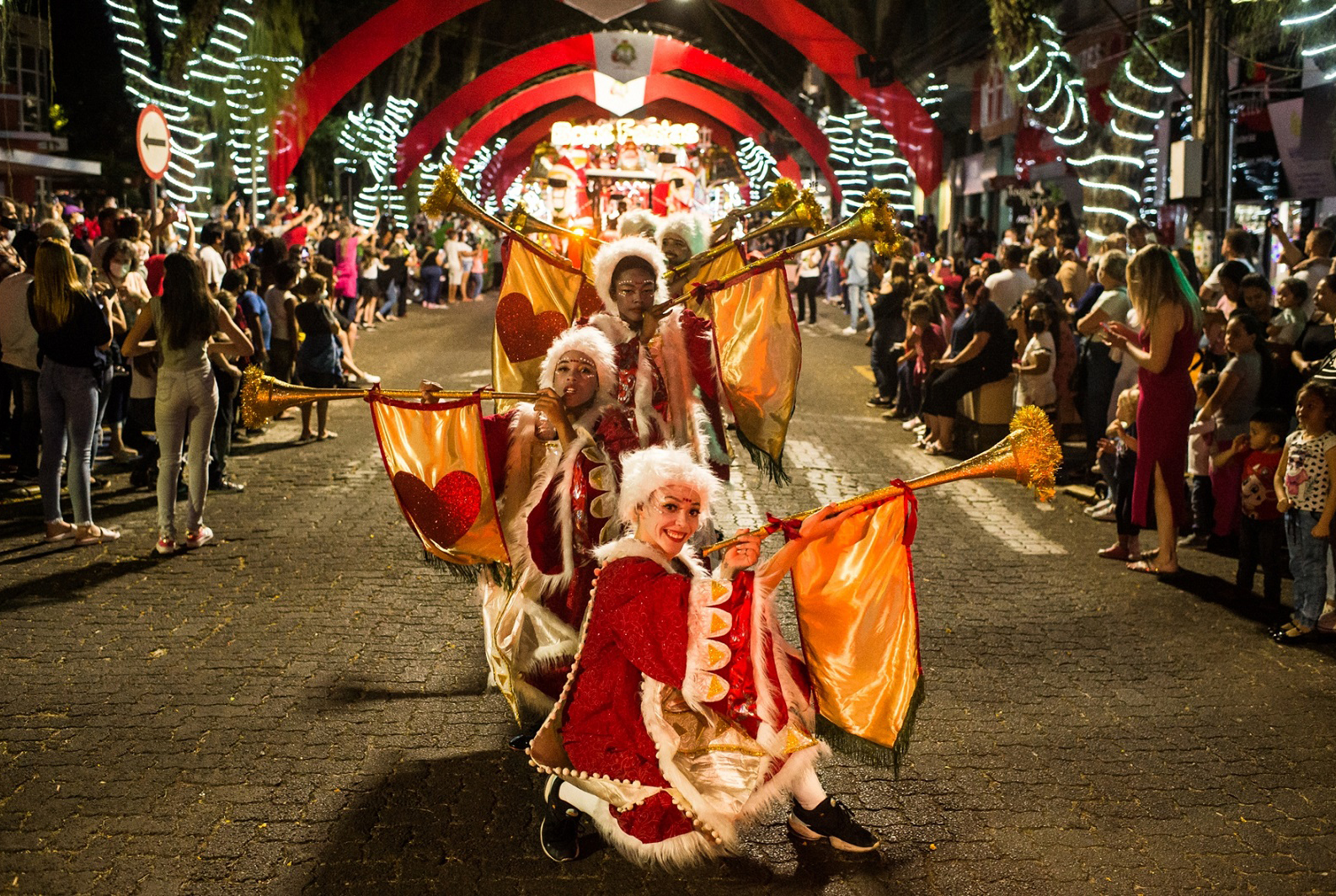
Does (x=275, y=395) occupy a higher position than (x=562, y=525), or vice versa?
(x=275, y=395)

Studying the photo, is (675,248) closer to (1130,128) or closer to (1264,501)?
(1264,501)

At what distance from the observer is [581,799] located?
4.06 metres

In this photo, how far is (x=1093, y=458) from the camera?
34.4 ft

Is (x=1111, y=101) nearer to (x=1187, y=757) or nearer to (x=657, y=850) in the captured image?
(x=1187, y=757)

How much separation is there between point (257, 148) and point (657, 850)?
2259 centimetres

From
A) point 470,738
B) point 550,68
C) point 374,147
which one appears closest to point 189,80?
point 374,147

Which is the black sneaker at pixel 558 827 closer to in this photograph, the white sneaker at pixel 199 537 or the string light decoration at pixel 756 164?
the white sneaker at pixel 199 537

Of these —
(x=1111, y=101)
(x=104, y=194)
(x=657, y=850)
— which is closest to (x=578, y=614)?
(x=657, y=850)

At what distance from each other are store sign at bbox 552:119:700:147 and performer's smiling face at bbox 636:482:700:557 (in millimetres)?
38709

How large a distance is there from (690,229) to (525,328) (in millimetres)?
1096

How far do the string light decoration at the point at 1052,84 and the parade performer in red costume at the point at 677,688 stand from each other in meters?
16.2

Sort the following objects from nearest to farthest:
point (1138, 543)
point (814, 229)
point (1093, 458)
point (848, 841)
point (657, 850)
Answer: point (657, 850) < point (848, 841) < point (814, 229) < point (1138, 543) < point (1093, 458)

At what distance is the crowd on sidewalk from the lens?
646cm

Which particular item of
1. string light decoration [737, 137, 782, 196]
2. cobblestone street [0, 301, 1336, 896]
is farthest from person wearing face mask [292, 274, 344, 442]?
string light decoration [737, 137, 782, 196]
